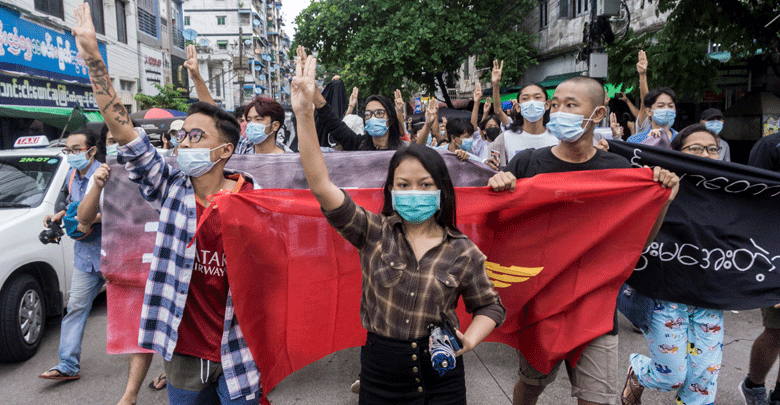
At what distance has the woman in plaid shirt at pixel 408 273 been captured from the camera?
204cm

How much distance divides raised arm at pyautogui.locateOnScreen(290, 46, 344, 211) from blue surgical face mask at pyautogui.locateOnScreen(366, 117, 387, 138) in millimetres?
2497

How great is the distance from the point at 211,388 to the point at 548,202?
6.07 feet

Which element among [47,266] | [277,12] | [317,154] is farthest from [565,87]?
[277,12]

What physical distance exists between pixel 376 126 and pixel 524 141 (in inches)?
47.5

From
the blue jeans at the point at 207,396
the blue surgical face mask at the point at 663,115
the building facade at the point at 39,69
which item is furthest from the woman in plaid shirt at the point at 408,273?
the building facade at the point at 39,69

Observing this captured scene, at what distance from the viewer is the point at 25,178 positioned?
532cm

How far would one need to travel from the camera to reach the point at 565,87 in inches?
119

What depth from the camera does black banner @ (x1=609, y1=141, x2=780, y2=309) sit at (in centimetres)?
300

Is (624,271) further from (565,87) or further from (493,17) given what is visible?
(493,17)

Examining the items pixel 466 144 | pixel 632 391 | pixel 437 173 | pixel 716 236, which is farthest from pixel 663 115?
pixel 437 173

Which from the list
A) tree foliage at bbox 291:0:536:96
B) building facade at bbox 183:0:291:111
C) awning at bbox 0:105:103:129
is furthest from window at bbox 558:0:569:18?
building facade at bbox 183:0:291:111

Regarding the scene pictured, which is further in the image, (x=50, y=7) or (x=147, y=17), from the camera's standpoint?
(x=147, y=17)

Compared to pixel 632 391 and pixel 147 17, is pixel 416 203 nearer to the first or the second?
pixel 632 391

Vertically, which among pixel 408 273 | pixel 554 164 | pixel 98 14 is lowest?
pixel 408 273
